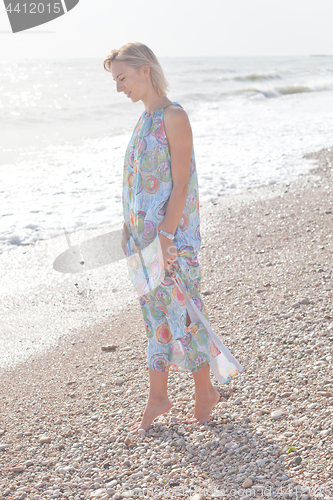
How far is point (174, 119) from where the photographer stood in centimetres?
220

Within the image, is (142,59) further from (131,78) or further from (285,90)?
(285,90)

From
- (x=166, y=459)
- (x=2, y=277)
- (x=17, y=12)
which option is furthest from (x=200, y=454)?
(x=17, y=12)

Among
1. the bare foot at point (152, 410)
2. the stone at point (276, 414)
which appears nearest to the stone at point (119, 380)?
the bare foot at point (152, 410)

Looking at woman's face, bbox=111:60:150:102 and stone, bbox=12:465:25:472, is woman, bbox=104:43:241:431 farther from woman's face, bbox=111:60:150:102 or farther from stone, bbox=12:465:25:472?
stone, bbox=12:465:25:472

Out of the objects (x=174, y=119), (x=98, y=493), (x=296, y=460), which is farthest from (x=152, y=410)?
(x=174, y=119)

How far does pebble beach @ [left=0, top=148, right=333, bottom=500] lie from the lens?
7.09 ft

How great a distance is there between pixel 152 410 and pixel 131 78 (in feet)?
5.56

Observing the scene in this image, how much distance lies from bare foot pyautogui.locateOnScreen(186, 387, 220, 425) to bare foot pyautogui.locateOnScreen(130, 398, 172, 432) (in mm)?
152

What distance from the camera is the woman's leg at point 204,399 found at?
2.53 m

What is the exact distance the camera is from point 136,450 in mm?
2436

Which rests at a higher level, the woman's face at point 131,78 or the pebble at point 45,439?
the woman's face at point 131,78

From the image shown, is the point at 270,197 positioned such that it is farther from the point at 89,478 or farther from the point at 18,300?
the point at 89,478

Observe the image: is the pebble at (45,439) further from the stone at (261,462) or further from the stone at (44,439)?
the stone at (261,462)

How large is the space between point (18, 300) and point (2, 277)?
612 millimetres
